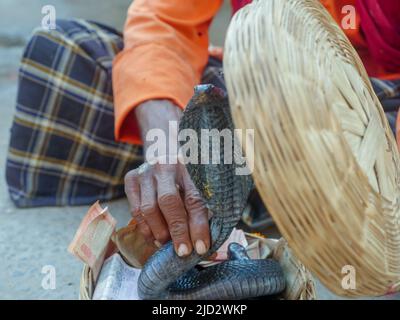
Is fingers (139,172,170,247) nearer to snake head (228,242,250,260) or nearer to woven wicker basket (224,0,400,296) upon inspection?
snake head (228,242,250,260)

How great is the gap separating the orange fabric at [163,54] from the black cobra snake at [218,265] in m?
0.42

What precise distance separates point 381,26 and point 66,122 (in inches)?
33.7

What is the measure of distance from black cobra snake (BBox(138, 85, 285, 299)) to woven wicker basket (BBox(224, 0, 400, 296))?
155 mm

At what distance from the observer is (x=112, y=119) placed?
171 cm

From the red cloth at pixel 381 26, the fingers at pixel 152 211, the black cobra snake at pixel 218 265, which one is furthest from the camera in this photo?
the red cloth at pixel 381 26

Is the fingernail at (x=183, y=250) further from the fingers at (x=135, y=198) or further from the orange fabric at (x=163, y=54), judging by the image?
the orange fabric at (x=163, y=54)

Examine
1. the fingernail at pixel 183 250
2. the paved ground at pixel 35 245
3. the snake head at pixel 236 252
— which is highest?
the fingernail at pixel 183 250

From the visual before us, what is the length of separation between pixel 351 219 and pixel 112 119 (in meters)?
1.08

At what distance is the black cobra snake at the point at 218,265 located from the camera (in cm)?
90

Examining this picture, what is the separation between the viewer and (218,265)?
41.3 inches

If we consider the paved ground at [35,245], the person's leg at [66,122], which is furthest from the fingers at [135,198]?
the person's leg at [66,122]

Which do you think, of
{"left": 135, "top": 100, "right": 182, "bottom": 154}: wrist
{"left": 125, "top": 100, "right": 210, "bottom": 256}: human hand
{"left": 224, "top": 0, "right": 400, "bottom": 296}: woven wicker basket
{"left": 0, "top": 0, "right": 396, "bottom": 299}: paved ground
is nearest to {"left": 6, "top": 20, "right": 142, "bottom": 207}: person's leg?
{"left": 0, "top": 0, "right": 396, "bottom": 299}: paved ground

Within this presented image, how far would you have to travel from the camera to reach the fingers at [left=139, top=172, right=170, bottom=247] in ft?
3.33
